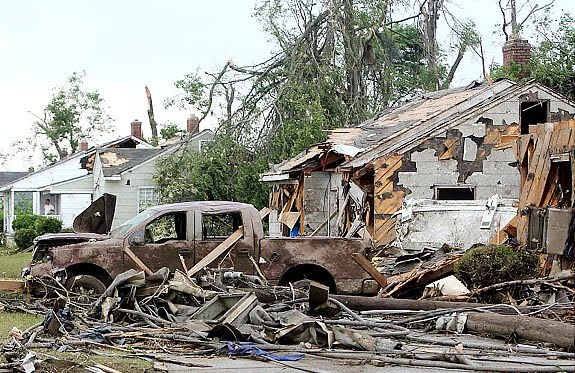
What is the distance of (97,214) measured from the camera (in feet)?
68.0

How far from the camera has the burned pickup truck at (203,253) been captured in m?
15.8

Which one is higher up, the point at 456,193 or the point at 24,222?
the point at 456,193

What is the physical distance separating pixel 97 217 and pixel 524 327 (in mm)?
11833

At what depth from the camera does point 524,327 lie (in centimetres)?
1120

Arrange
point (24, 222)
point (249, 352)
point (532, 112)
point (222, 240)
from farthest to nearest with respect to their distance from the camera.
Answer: point (24, 222)
point (532, 112)
point (222, 240)
point (249, 352)

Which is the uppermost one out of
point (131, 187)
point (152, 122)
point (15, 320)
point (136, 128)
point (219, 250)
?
point (152, 122)

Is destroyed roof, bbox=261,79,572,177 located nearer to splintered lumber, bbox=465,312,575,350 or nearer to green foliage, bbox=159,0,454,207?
green foliage, bbox=159,0,454,207

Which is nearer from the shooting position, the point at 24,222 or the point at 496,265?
the point at 496,265

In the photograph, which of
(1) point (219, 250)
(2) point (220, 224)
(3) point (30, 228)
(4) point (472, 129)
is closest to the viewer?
(1) point (219, 250)

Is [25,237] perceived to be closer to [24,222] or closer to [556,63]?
[24,222]

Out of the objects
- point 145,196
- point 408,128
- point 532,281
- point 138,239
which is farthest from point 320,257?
point 145,196

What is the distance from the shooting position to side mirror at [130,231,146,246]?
1605cm

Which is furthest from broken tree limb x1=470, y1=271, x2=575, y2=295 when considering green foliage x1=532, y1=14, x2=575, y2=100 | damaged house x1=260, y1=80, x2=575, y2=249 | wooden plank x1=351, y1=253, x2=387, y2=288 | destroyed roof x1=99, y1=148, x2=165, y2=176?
destroyed roof x1=99, y1=148, x2=165, y2=176

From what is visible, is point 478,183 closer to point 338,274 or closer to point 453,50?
point 338,274
